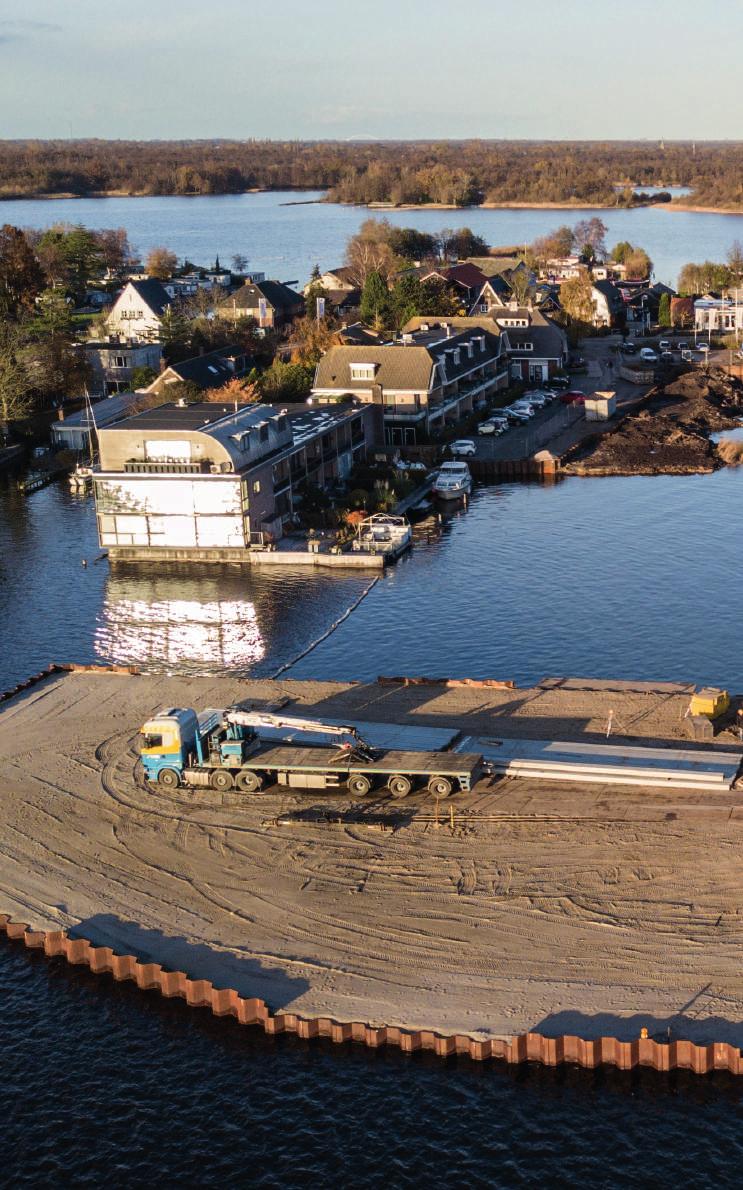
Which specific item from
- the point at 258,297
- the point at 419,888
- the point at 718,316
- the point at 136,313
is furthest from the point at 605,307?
the point at 419,888

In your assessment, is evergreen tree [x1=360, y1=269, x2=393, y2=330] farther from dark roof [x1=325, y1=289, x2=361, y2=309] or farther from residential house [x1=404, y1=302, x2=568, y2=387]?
dark roof [x1=325, y1=289, x2=361, y2=309]

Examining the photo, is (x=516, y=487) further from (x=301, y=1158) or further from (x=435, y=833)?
(x=301, y=1158)

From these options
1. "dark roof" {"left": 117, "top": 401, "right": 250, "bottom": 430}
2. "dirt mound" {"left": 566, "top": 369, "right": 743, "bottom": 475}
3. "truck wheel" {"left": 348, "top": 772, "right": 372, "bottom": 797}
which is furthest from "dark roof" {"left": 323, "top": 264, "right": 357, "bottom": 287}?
"truck wheel" {"left": 348, "top": 772, "right": 372, "bottom": 797}

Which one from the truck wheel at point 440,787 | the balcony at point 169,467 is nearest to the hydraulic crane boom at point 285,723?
the truck wheel at point 440,787

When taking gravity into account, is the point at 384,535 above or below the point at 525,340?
below

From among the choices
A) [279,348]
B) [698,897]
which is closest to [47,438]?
[279,348]

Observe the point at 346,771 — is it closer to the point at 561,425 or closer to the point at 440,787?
the point at 440,787

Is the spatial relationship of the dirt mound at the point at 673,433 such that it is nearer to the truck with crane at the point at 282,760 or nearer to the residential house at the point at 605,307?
the residential house at the point at 605,307
